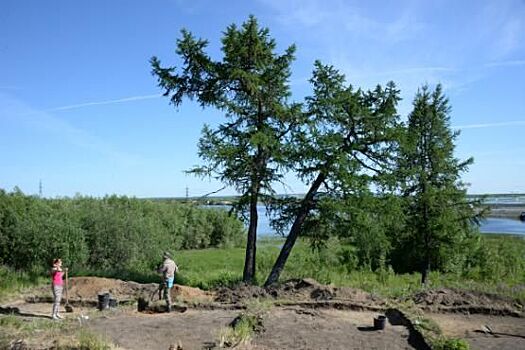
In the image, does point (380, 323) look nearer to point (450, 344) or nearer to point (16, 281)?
point (450, 344)

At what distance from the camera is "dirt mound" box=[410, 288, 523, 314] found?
14.9 meters

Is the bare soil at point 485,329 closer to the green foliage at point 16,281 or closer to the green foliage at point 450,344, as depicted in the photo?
the green foliage at point 450,344

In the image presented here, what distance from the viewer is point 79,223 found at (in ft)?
88.9

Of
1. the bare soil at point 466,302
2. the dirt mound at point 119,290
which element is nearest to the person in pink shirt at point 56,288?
the dirt mound at point 119,290

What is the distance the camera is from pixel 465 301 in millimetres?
15508

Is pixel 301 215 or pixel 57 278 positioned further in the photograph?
pixel 301 215

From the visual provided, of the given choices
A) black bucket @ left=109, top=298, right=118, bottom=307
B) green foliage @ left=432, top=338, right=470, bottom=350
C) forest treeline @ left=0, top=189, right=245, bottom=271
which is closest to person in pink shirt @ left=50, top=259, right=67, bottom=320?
black bucket @ left=109, top=298, right=118, bottom=307

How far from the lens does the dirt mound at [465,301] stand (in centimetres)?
1488

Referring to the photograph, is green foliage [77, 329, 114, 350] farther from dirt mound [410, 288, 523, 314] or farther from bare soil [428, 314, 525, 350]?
dirt mound [410, 288, 523, 314]

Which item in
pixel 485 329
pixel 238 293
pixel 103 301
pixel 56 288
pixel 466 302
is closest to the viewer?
pixel 485 329

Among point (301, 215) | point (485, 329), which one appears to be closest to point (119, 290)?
point (301, 215)

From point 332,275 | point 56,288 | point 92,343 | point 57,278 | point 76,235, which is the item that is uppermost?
point 76,235

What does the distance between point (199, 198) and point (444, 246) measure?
10223 millimetres

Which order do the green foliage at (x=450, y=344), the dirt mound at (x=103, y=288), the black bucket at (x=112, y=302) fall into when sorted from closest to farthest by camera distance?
1. the green foliage at (x=450, y=344)
2. the black bucket at (x=112, y=302)
3. the dirt mound at (x=103, y=288)
